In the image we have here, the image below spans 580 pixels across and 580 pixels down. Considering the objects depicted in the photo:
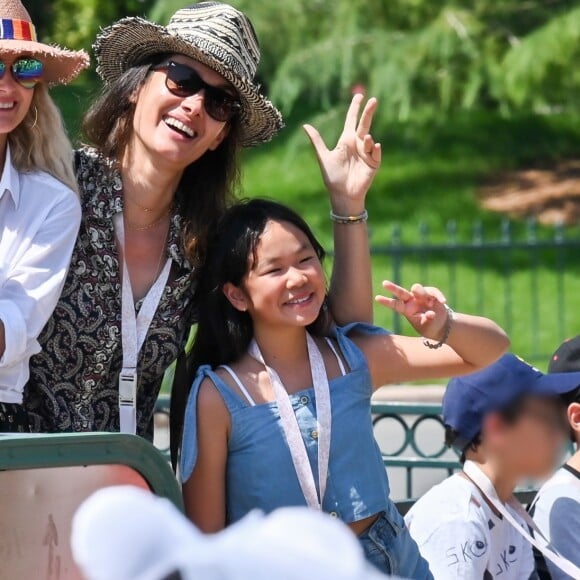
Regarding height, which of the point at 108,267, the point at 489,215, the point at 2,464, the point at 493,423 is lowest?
the point at 489,215

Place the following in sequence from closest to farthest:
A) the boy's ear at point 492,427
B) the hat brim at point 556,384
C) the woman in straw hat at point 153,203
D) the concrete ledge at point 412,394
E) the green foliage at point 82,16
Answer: the woman in straw hat at point 153,203, the boy's ear at point 492,427, the hat brim at point 556,384, the concrete ledge at point 412,394, the green foliage at point 82,16

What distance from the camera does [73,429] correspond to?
286 centimetres

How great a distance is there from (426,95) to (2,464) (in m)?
11.2

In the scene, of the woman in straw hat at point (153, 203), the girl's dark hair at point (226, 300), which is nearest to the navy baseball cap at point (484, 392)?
the woman in straw hat at point (153, 203)

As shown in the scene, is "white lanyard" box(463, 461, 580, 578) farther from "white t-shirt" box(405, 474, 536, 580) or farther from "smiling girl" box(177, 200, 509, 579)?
"smiling girl" box(177, 200, 509, 579)

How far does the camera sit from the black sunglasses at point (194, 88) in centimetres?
294

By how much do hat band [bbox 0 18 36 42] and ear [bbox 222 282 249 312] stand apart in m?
0.74

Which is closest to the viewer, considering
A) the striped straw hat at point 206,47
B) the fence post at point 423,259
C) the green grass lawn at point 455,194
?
the striped straw hat at point 206,47

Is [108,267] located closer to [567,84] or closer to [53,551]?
[53,551]

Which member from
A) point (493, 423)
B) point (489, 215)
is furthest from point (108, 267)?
point (489, 215)

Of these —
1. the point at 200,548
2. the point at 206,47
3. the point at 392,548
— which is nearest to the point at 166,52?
the point at 206,47

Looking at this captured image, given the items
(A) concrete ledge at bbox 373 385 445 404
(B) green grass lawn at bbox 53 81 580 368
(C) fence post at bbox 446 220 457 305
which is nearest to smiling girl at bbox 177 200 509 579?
(A) concrete ledge at bbox 373 385 445 404

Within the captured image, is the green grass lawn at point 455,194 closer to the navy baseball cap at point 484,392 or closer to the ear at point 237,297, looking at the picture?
the navy baseball cap at point 484,392

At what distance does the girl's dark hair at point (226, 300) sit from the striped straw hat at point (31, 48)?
0.55 metres
